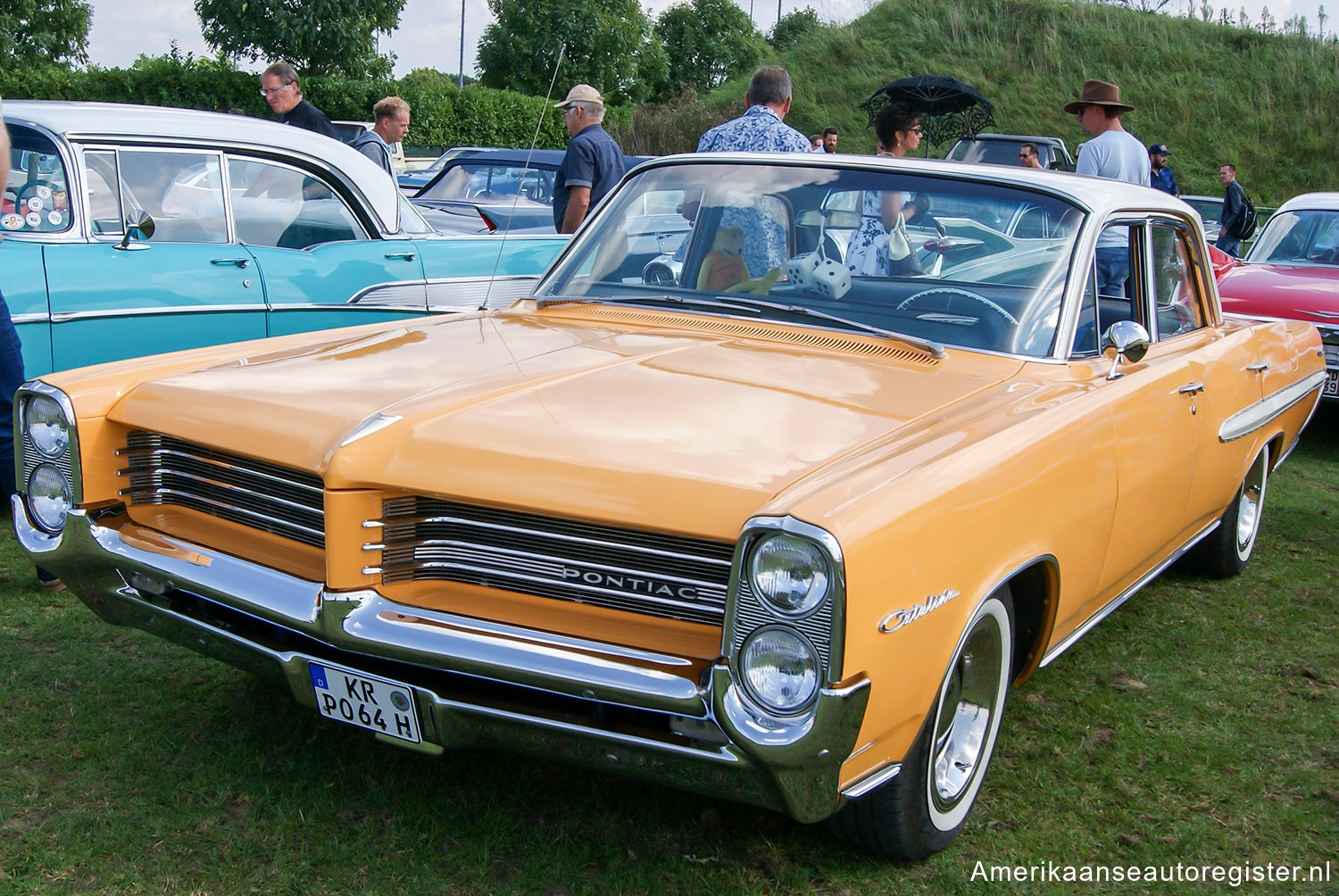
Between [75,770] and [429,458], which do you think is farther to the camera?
[75,770]

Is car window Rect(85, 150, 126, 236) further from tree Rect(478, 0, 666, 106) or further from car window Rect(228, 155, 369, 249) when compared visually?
tree Rect(478, 0, 666, 106)

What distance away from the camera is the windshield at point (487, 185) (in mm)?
11078

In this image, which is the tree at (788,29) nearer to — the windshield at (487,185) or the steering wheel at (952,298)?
the windshield at (487,185)

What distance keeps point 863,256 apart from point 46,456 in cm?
223

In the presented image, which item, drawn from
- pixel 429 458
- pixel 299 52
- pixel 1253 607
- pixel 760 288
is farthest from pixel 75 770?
pixel 299 52

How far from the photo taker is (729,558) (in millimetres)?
2242

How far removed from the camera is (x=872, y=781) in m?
2.31

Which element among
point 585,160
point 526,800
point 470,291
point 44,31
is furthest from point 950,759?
point 44,31

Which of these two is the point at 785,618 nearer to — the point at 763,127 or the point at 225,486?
the point at 225,486

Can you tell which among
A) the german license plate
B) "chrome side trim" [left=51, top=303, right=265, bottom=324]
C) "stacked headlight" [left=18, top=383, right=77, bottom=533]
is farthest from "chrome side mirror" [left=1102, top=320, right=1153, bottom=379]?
"chrome side trim" [left=51, top=303, right=265, bottom=324]

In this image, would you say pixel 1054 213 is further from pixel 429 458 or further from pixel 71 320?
pixel 71 320

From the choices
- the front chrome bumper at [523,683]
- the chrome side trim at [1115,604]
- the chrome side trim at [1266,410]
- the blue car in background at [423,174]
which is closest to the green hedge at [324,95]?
the blue car in background at [423,174]

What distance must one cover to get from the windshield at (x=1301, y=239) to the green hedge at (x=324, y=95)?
20.8 metres

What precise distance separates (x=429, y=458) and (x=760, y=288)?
1476 millimetres
